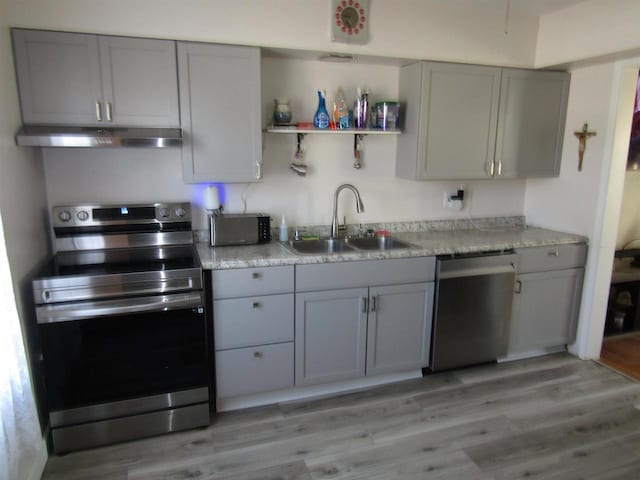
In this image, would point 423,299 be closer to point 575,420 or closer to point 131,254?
point 575,420

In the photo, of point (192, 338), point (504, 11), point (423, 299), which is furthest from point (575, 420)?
point (504, 11)

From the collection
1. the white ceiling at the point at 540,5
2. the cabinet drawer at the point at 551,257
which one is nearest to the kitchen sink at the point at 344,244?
the cabinet drawer at the point at 551,257

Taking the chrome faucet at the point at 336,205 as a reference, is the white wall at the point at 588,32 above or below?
above

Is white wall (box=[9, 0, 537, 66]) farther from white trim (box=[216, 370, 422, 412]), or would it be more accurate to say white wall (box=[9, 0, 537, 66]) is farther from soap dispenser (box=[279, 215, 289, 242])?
white trim (box=[216, 370, 422, 412])

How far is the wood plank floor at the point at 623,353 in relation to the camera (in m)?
3.08

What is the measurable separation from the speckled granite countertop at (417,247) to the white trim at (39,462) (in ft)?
3.62

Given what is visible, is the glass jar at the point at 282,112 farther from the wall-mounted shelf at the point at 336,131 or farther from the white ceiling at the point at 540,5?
the white ceiling at the point at 540,5

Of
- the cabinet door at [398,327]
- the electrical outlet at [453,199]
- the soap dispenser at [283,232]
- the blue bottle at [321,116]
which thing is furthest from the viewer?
the electrical outlet at [453,199]

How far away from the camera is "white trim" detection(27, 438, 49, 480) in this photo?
76.2 inches

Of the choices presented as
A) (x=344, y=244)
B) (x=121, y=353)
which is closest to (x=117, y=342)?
(x=121, y=353)

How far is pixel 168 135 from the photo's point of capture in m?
2.31

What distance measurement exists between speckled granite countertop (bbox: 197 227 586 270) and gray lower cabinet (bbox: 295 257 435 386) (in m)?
0.05

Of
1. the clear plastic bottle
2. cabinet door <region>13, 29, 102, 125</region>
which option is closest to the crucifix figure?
the clear plastic bottle

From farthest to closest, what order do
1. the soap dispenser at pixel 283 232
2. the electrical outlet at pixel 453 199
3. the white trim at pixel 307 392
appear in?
1. the electrical outlet at pixel 453 199
2. the soap dispenser at pixel 283 232
3. the white trim at pixel 307 392
